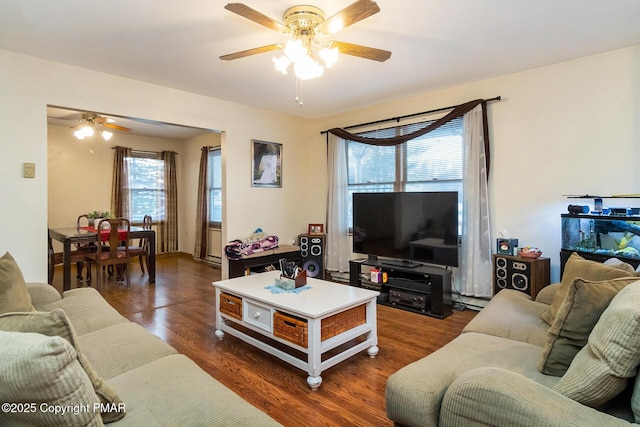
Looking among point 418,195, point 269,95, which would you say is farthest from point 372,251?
point 269,95

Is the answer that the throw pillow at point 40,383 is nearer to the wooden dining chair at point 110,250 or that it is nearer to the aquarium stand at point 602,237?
the aquarium stand at point 602,237

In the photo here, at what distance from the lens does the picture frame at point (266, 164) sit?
4.88 metres

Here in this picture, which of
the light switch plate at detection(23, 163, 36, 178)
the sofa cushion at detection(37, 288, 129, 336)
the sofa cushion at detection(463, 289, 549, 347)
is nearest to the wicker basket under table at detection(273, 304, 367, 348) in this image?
the sofa cushion at detection(463, 289, 549, 347)

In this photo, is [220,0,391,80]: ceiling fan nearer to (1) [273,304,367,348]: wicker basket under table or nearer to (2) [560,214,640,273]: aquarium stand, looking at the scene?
(1) [273,304,367,348]: wicker basket under table

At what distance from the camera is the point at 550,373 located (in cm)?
146

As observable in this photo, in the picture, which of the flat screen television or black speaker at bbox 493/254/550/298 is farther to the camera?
the flat screen television

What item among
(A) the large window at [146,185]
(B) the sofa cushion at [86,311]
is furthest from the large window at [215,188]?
(B) the sofa cushion at [86,311]

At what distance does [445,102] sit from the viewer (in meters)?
4.06

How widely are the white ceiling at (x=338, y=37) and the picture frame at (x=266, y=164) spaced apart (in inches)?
44.4

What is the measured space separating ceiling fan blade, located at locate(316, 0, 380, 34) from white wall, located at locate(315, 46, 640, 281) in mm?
2345

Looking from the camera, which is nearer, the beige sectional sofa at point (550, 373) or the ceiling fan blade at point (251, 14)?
the beige sectional sofa at point (550, 373)

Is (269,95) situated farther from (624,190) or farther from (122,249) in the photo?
(624,190)

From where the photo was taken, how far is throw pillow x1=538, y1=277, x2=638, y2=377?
1.36m

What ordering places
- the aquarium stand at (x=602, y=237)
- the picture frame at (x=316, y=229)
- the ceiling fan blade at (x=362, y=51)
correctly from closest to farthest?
the ceiling fan blade at (x=362, y=51), the aquarium stand at (x=602, y=237), the picture frame at (x=316, y=229)
